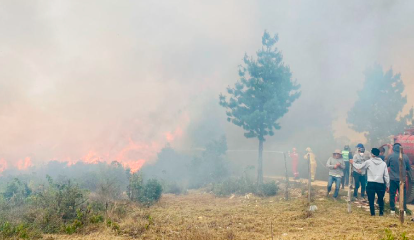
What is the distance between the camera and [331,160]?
12.0m

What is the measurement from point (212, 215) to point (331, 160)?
5.58 meters

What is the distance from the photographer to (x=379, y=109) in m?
31.3

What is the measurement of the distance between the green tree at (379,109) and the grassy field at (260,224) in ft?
76.2

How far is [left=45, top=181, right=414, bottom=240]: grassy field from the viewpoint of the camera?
7.55 meters

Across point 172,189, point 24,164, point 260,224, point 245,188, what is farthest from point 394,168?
point 24,164

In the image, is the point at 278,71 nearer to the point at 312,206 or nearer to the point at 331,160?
the point at 331,160

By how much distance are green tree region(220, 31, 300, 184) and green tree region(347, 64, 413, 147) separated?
686 inches

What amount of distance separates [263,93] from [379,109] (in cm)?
1976

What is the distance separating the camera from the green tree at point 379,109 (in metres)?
30.8

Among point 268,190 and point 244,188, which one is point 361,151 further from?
point 244,188

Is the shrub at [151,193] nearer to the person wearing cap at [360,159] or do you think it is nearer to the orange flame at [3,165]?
the person wearing cap at [360,159]

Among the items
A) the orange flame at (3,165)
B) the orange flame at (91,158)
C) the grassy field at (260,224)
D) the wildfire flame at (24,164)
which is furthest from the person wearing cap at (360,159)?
the orange flame at (3,165)

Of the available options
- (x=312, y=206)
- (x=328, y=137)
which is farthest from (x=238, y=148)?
(x=312, y=206)

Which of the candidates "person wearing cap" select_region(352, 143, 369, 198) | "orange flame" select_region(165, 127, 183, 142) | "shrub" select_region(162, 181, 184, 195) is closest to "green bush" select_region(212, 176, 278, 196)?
"shrub" select_region(162, 181, 184, 195)
